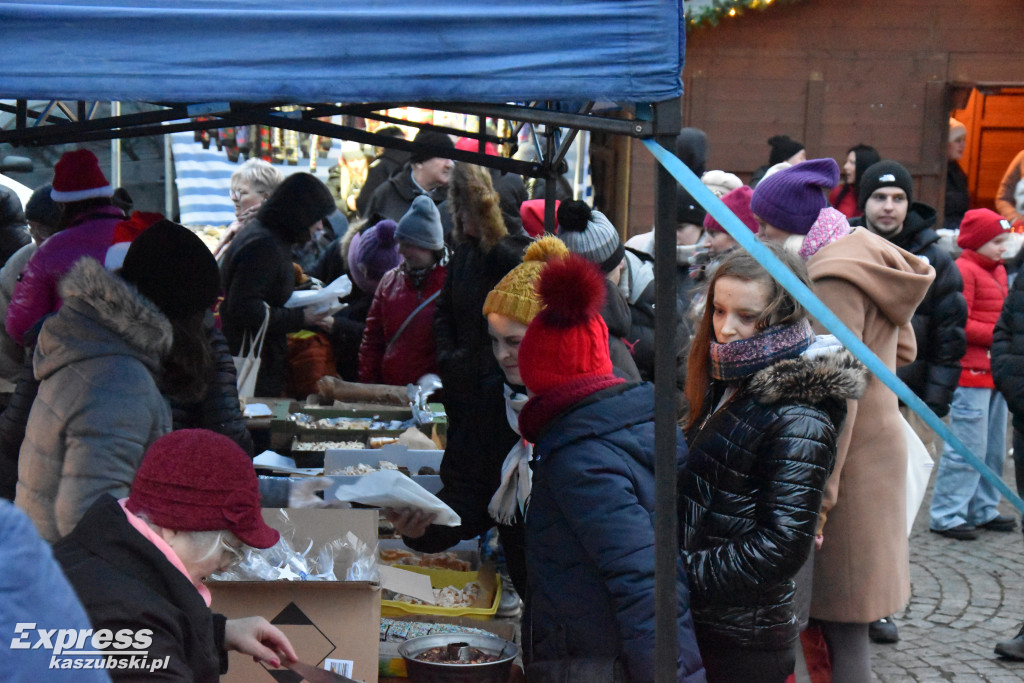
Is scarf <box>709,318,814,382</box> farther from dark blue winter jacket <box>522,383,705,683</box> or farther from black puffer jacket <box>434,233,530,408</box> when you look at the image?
black puffer jacket <box>434,233,530,408</box>

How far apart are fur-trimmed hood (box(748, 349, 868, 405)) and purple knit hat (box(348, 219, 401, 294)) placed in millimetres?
3787

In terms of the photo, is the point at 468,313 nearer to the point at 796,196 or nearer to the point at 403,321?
the point at 403,321

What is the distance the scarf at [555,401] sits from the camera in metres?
2.42

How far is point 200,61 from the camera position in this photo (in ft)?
6.65

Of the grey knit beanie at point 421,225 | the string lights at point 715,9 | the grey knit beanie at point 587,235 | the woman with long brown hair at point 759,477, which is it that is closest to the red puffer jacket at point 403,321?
the grey knit beanie at point 421,225

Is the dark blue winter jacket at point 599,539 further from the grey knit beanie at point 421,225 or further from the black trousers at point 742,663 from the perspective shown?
the grey knit beanie at point 421,225

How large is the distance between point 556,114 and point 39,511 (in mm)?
1736

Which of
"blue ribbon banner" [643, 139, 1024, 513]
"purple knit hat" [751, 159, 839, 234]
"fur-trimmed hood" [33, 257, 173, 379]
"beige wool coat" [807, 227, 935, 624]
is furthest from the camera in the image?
"purple knit hat" [751, 159, 839, 234]

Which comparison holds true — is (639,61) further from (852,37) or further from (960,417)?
(852,37)

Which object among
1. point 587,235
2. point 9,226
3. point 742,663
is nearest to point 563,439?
point 742,663

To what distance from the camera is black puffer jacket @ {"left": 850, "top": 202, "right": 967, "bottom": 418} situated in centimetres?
534

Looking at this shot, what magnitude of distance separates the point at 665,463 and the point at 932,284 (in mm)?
3733

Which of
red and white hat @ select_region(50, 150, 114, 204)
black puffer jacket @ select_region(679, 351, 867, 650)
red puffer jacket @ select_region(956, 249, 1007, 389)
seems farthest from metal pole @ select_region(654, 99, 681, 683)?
red puffer jacket @ select_region(956, 249, 1007, 389)

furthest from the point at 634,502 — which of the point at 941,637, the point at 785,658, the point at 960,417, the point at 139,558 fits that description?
the point at 960,417
